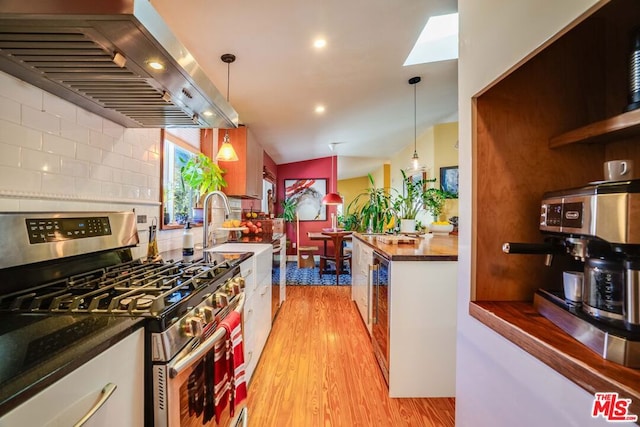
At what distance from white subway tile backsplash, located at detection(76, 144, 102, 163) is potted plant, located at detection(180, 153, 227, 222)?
1.04 metres

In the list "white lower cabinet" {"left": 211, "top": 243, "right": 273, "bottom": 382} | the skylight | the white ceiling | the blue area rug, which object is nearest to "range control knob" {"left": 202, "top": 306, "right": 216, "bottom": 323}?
"white lower cabinet" {"left": 211, "top": 243, "right": 273, "bottom": 382}

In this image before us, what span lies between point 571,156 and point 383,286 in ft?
4.25

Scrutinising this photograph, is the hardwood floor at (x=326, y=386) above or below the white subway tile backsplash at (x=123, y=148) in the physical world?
below

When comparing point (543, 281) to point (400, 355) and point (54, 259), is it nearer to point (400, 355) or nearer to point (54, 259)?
point (400, 355)

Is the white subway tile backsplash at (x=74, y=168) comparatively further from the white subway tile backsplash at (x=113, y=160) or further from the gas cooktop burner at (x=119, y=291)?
the gas cooktop burner at (x=119, y=291)

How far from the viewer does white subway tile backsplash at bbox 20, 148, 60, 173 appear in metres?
1.02

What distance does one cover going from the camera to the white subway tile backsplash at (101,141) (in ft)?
4.37

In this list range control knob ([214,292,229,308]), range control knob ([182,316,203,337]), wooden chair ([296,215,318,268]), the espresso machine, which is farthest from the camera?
wooden chair ([296,215,318,268])

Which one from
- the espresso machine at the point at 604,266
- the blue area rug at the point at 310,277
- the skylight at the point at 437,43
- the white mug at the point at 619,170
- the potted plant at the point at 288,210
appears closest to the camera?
the espresso machine at the point at 604,266

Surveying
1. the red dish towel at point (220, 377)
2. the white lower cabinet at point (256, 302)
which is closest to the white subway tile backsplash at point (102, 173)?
the white lower cabinet at point (256, 302)

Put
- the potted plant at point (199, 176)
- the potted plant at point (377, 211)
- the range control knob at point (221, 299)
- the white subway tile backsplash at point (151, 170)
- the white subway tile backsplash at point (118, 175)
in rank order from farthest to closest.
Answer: the potted plant at point (377, 211) → the potted plant at point (199, 176) → the white subway tile backsplash at point (151, 170) → the white subway tile backsplash at point (118, 175) → the range control knob at point (221, 299)

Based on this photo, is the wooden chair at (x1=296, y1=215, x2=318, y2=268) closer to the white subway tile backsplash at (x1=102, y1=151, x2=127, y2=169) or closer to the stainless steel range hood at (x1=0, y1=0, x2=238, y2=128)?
the white subway tile backsplash at (x1=102, y1=151, x2=127, y2=169)

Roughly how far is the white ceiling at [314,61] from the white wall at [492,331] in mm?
1015

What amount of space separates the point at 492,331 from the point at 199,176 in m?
2.46
